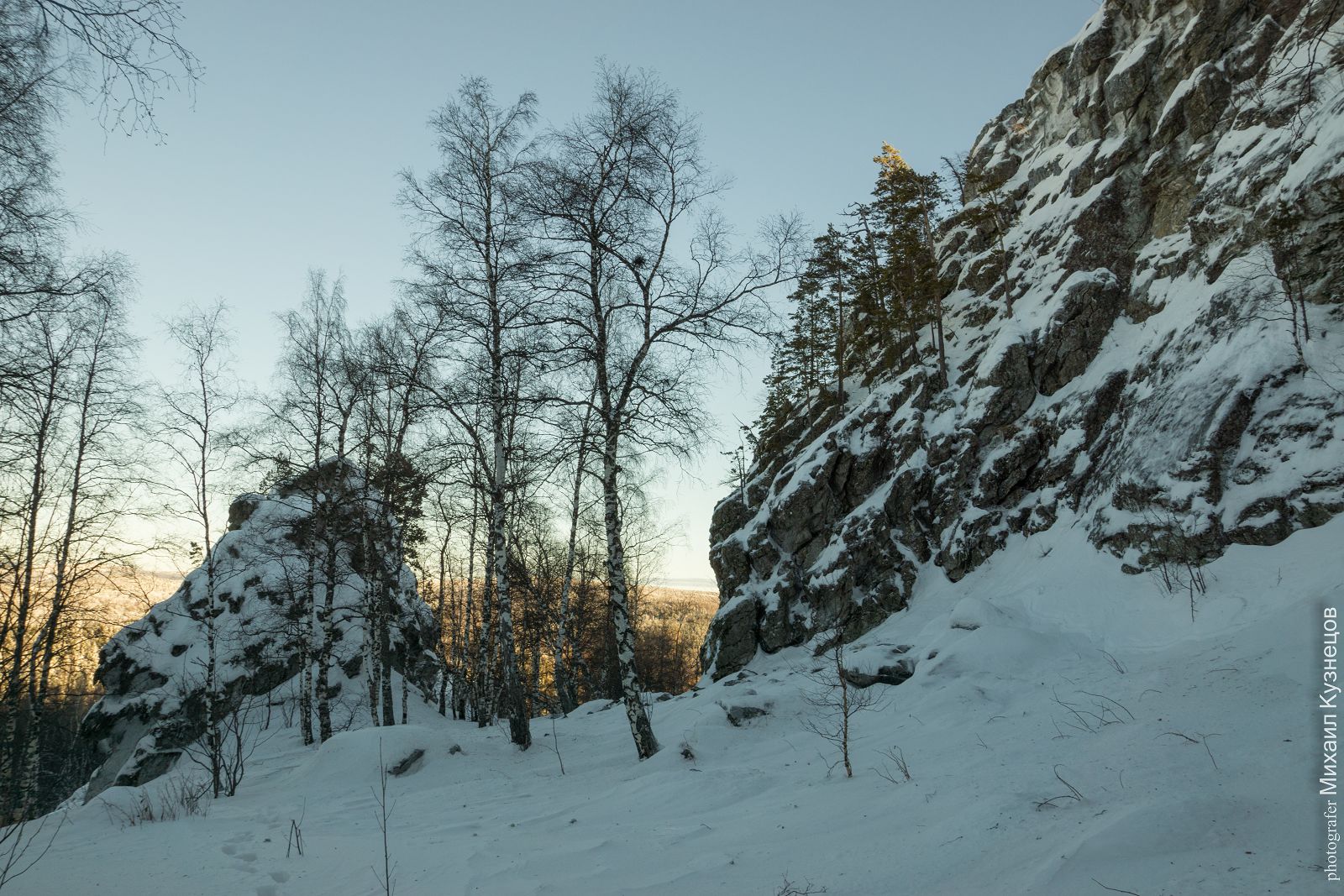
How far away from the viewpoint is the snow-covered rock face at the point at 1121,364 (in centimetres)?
1009

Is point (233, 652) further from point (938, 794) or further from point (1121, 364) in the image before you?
point (1121, 364)

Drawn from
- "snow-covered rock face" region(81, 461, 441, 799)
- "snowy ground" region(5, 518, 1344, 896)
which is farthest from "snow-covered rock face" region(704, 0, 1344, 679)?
"snow-covered rock face" region(81, 461, 441, 799)

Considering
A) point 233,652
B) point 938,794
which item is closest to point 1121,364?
point 938,794

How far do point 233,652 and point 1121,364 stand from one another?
27.6m

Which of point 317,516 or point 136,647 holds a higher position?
point 317,516

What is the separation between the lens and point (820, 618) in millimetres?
18375

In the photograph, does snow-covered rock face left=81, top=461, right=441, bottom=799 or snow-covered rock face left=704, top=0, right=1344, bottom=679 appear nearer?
snow-covered rock face left=704, top=0, right=1344, bottom=679

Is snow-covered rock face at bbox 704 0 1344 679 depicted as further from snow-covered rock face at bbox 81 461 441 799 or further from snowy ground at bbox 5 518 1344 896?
snow-covered rock face at bbox 81 461 441 799

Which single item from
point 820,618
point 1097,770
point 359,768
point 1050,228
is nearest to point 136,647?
point 359,768

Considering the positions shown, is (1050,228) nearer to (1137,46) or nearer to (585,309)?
(1137,46)

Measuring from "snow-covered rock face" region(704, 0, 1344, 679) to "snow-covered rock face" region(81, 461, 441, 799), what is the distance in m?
12.2

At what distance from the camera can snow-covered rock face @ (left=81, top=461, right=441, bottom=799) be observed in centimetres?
1695

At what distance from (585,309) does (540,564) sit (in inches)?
527

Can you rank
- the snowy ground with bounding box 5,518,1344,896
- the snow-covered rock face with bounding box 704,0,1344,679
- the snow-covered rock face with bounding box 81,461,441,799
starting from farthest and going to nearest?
the snow-covered rock face with bounding box 81,461,441,799
the snow-covered rock face with bounding box 704,0,1344,679
the snowy ground with bounding box 5,518,1344,896
